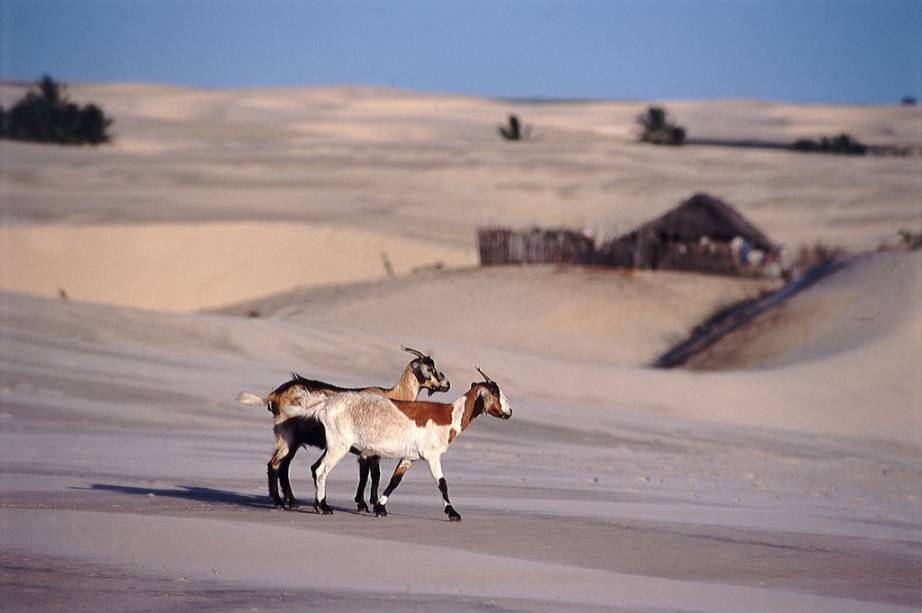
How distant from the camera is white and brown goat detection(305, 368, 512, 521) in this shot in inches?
356

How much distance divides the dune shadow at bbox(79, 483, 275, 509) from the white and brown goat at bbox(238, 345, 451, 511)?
46 cm

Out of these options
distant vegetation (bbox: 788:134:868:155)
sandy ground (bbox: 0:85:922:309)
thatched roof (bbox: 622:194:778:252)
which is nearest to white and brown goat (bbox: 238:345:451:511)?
thatched roof (bbox: 622:194:778:252)

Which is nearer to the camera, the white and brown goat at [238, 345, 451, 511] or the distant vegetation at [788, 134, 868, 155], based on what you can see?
the white and brown goat at [238, 345, 451, 511]

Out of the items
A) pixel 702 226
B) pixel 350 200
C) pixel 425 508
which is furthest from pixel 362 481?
pixel 350 200

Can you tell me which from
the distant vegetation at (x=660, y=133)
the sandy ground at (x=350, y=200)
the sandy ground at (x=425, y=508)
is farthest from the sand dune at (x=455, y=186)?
the sandy ground at (x=425, y=508)

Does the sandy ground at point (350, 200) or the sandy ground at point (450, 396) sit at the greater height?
the sandy ground at point (350, 200)

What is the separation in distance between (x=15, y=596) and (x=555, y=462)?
7847mm

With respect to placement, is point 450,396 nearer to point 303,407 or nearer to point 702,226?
point 303,407

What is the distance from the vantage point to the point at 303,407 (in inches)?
371

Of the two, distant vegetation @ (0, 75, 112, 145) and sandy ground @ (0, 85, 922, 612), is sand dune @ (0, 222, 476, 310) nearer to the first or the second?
sandy ground @ (0, 85, 922, 612)

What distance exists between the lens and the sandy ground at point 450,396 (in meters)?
8.33

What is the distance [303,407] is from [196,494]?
63.6 inches

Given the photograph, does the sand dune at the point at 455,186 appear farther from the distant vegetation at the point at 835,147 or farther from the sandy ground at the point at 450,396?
the distant vegetation at the point at 835,147

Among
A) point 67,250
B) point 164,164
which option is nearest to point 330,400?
point 67,250
